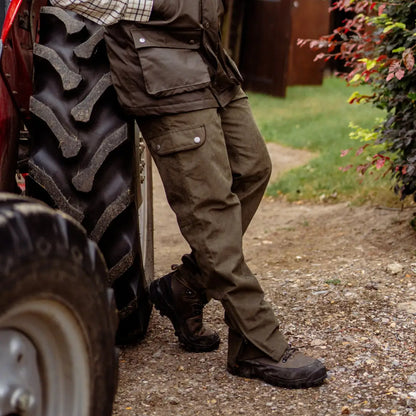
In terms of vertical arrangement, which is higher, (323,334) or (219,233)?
(219,233)

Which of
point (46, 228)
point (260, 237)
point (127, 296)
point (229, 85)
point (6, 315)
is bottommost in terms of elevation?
point (260, 237)

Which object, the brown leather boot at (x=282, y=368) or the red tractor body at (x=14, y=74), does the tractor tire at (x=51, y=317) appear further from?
the brown leather boot at (x=282, y=368)

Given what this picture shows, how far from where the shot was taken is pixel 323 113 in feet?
32.8

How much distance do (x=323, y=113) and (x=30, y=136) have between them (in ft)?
25.0

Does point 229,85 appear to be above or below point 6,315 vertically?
above

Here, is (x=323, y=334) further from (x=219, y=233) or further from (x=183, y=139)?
(x=183, y=139)

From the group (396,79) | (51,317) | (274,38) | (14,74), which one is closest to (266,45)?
(274,38)

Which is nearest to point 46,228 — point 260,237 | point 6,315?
point 6,315

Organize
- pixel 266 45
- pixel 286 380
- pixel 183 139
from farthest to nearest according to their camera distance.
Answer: pixel 266 45 < pixel 286 380 < pixel 183 139

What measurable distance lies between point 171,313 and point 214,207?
2.00 feet

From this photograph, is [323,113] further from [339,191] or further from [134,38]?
[134,38]

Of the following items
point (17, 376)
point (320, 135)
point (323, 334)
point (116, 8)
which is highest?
point (116, 8)

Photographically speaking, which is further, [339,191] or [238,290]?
[339,191]

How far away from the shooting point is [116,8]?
8.36ft
